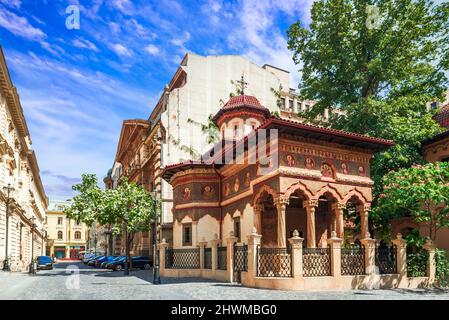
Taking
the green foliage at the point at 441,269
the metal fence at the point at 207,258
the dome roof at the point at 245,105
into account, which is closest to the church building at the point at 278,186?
the metal fence at the point at 207,258

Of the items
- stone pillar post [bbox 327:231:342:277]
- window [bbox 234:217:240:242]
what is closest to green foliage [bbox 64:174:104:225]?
window [bbox 234:217:240:242]

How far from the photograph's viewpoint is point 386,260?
1750 centimetres

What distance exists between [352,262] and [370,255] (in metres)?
0.85

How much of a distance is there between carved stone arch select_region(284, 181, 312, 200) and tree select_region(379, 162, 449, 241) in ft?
11.1

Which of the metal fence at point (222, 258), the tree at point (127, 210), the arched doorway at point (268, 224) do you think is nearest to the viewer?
the metal fence at point (222, 258)

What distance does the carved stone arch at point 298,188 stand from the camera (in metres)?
17.2

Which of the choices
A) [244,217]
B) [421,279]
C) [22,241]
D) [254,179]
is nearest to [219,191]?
[244,217]

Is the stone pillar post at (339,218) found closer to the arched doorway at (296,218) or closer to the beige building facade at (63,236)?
the arched doorway at (296,218)

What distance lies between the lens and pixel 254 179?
1959 centimetres

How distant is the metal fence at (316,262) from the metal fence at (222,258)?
4805mm

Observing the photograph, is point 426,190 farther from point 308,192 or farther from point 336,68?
point 336,68

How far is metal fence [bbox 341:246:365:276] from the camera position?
54.5 ft
